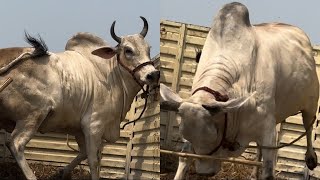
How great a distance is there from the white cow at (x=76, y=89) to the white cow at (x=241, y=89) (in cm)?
35

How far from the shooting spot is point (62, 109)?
2.25 metres

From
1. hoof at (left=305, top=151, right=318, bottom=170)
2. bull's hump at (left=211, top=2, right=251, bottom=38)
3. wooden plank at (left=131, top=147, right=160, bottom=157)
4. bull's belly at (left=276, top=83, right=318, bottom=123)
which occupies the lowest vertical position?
hoof at (left=305, top=151, right=318, bottom=170)

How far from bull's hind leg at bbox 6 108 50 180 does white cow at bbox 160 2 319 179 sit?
51 centimetres

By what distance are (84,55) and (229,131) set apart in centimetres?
85

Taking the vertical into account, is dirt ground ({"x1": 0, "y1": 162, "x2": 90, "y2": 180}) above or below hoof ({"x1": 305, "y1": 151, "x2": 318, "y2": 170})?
above

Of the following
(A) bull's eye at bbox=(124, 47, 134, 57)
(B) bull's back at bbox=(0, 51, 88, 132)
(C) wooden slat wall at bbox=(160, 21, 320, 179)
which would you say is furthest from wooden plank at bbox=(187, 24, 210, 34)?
(B) bull's back at bbox=(0, 51, 88, 132)

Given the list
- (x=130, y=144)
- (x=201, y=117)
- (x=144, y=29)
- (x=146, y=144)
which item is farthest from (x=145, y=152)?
(x=201, y=117)

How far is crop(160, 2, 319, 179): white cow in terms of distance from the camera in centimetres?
186

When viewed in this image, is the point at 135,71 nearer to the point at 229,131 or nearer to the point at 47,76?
the point at 47,76

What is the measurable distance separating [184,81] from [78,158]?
61cm

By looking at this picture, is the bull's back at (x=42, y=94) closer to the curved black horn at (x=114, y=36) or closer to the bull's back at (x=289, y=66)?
the curved black horn at (x=114, y=36)

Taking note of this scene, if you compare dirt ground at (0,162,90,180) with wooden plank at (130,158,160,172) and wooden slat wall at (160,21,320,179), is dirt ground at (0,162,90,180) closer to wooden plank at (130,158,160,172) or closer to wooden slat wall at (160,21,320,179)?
wooden plank at (130,158,160,172)

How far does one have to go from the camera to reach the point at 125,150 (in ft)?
8.32

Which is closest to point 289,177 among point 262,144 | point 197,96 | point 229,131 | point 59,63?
point 262,144
